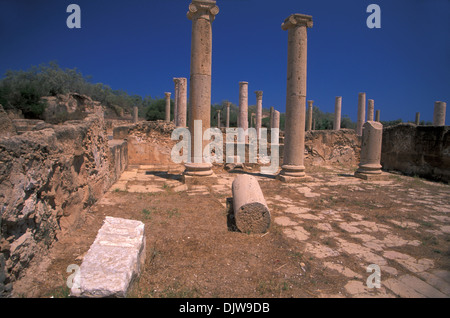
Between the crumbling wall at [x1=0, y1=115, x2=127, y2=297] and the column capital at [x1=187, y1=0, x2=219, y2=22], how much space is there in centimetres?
446

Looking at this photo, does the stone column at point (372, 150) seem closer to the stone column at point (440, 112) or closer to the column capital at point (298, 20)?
the column capital at point (298, 20)

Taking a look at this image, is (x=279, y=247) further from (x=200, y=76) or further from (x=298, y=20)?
(x=298, y=20)

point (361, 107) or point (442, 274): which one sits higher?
point (361, 107)

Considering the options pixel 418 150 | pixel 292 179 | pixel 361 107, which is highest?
pixel 361 107

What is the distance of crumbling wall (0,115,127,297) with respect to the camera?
2293 mm

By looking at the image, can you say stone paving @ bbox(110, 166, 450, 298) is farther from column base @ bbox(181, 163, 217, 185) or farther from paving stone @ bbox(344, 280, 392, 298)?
column base @ bbox(181, 163, 217, 185)

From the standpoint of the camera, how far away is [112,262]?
2.39 metres

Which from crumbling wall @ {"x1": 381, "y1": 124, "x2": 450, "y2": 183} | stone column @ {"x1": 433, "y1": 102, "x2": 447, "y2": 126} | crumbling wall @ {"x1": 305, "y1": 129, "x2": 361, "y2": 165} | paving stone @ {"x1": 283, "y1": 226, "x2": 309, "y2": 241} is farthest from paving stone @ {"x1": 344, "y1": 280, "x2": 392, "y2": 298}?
stone column @ {"x1": 433, "y1": 102, "x2": 447, "y2": 126}


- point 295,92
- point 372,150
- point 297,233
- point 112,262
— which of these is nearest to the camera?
point 112,262

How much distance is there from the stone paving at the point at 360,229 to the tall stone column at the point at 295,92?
Result: 0.70 metres

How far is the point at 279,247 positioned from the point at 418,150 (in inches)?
362

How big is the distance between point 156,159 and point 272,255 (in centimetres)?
881

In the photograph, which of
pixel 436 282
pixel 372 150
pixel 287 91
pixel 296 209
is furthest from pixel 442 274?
pixel 372 150
